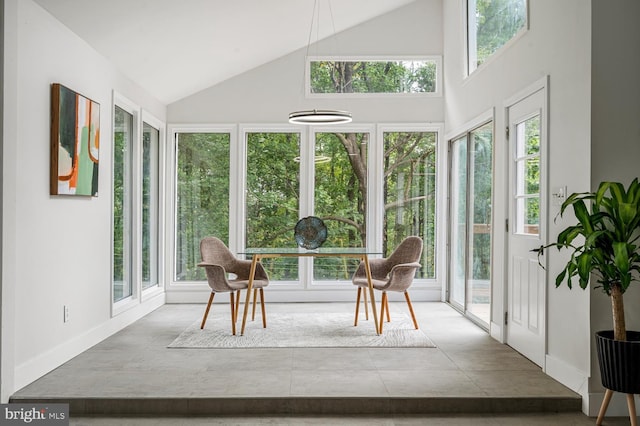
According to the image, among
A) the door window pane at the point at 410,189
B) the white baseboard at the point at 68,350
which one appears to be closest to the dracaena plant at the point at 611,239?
the white baseboard at the point at 68,350

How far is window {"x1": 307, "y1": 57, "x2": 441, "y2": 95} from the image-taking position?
701cm

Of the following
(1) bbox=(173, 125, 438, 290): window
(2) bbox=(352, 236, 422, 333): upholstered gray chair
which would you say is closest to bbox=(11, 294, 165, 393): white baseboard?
(1) bbox=(173, 125, 438, 290): window

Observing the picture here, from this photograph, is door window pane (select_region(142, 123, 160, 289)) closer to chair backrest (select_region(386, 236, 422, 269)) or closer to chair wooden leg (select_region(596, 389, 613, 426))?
chair backrest (select_region(386, 236, 422, 269))

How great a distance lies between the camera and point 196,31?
16.9 feet

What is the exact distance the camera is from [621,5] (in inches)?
128

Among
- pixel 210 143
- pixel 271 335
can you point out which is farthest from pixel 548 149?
pixel 210 143

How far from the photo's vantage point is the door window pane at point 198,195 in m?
6.98

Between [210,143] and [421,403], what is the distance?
15.0 ft

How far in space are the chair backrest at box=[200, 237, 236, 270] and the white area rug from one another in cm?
58

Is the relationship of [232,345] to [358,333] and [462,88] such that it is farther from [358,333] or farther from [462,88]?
[462,88]

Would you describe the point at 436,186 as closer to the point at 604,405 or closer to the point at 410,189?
the point at 410,189

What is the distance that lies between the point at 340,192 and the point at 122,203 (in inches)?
104

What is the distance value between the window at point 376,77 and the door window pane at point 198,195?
54.0 inches

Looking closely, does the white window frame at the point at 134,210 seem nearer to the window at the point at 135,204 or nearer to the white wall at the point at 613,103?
the window at the point at 135,204
